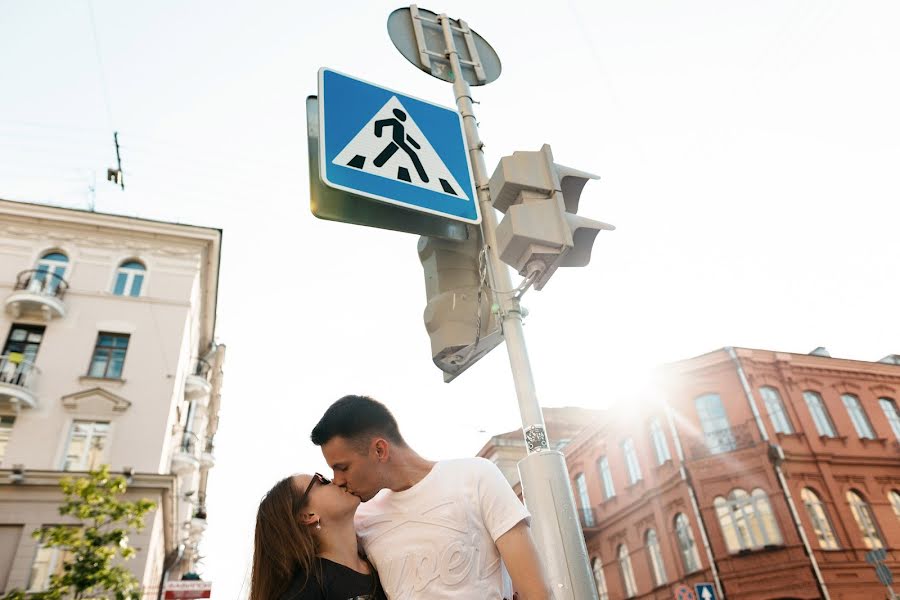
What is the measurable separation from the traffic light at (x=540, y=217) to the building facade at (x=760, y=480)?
1942 cm

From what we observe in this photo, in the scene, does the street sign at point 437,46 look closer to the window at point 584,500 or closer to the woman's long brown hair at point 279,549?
the woman's long brown hair at point 279,549

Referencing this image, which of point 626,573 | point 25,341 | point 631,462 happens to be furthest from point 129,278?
point 626,573

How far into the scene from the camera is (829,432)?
912 inches

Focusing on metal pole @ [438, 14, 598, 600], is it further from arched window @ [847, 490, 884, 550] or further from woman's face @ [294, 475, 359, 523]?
arched window @ [847, 490, 884, 550]

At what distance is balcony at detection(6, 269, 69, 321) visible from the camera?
1812 cm

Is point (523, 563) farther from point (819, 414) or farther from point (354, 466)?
point (819, 414)

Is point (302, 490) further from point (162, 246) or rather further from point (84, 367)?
point (162, 246)

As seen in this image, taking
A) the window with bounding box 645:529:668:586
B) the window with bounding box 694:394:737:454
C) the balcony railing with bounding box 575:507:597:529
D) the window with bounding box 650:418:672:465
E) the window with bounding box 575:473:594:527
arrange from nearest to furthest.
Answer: the window with bounding box 694:394:737:454
the window with bounding box 645:529:668:586
the window with bounding box 650:418:672:465
the balcony railing with bounding box 575:507:597:529
the window with bounding box 575:473:594:527

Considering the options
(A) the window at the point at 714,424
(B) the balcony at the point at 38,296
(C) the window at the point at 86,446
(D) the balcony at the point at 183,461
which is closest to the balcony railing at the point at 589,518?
(A) the window at the point at 714,424

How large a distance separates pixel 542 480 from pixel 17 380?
2027 centimetres

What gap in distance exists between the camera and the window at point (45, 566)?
46.7 ft

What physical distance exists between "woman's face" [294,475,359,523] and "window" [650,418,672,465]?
80.2 ft

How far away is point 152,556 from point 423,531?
1835 centimetres

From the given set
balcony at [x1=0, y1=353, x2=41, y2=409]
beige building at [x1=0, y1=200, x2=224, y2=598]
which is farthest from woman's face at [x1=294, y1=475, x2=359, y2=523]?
balcony at [x1=0, y1=353, x2=41, y2=409]
